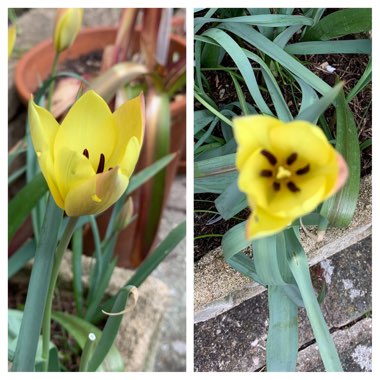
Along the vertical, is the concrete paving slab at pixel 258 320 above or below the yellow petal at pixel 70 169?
A: below

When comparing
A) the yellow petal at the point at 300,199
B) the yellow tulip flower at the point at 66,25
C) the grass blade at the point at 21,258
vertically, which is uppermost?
the yellow tulip flower at the point at 66,25

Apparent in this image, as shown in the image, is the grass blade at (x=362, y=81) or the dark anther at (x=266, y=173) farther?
the grass blade at (x=362, y=81)

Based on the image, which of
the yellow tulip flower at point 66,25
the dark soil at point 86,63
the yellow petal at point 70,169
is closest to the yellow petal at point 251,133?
the yellow petal at point 70,169

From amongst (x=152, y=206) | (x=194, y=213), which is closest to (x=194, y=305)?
(x=194, y=213)

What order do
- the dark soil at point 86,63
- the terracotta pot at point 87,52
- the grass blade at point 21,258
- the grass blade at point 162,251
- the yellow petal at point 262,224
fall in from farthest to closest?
1. the dark soil at point 86,63
2. the terracotta pot at point 87,52
3. the grass blade at point 21,258
4. the grass blade at point 162,251
5. the yellow petal at point 262,224

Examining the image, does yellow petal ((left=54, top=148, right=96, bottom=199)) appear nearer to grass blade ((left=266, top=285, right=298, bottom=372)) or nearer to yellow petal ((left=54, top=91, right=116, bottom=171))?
yellow petal ((left=54, top=91, right=116, bottom=171))

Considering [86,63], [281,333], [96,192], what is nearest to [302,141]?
[96,192]

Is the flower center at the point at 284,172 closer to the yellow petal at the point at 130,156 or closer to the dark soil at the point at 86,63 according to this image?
the yellow petal at the point at 130,156

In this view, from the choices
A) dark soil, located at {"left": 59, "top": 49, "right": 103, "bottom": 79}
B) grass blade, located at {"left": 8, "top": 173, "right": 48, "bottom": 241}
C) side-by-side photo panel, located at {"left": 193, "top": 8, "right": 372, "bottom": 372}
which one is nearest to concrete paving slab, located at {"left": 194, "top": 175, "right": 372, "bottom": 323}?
side-by-side photo panel, located at {"left": 193, "top": 8, "right": 372, "bottom": 372}
